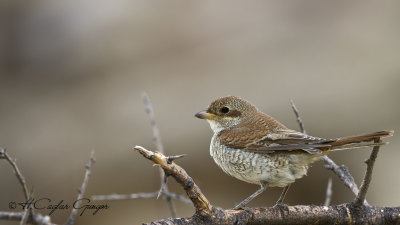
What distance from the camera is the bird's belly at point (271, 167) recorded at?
11.7 feet

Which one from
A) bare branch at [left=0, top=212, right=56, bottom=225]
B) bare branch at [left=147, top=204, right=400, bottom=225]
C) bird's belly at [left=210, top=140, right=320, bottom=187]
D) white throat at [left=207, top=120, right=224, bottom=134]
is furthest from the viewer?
white throat at [left=207, top=120, right=224, bottom=134]

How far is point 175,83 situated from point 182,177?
22.0ft

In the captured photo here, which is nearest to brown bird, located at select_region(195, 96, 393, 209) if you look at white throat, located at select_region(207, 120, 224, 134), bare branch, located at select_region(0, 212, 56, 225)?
white throat, located at select_region(207, 120, 224, 134)

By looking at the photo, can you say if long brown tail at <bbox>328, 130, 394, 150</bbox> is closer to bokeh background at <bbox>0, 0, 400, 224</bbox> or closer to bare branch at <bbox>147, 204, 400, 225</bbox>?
bare branch at <bbox>147, 204, 400, 225</bbox>

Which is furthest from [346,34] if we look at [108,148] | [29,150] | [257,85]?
[29,150]

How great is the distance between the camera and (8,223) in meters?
7.57

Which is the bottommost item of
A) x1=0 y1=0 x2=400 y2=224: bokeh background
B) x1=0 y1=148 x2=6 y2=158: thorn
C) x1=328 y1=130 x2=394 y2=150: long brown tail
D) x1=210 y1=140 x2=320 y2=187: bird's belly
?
x1=0 y1=0 x2=400 y2=224: bokeh background

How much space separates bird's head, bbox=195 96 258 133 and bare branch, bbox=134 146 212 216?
1.59 metres

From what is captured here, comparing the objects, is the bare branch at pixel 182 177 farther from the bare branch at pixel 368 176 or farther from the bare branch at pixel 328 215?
the bare branch at pixel 368 176

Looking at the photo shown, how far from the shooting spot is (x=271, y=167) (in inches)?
141

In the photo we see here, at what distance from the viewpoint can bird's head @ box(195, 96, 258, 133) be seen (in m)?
4.37

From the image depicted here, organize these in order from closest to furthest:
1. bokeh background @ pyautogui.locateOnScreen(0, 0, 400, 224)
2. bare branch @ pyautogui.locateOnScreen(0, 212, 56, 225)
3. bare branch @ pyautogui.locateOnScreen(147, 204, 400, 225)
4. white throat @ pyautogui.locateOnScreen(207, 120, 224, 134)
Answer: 1. bare branch @ pyautogui.locateOnScreen(0, 212, 56, 225)
2. bare branch @ pyautogui.locateOnScreen(147, 204, 400, 225)
3. white throat @ pyautogui.locateOnScreen(207, 120, 224, 134)
4. bokeh background @ pyautogui.locateOnScreen(0, 0, 400, 224)

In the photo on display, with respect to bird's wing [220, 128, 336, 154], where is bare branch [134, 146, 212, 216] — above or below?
above

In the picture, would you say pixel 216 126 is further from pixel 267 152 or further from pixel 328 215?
pixel 328 215
